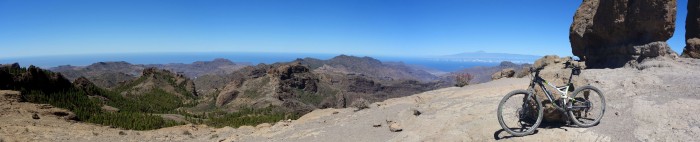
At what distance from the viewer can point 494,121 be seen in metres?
12.6

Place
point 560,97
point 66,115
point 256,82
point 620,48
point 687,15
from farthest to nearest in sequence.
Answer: point 256,82 < point 66,115 < point 687,15 < point 620,48 < point 560,97

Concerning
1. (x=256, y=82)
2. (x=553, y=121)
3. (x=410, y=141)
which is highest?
(x=553, y=121)

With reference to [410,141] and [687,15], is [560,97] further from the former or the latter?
[687,15]

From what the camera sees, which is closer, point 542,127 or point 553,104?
point 553,104

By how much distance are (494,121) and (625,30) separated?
16.1 meters

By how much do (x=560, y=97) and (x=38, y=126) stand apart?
31.0 metres

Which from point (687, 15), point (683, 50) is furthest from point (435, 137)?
point (687, 15)

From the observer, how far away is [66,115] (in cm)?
3419

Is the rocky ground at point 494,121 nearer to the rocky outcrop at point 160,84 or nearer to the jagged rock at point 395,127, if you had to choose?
the jagged rock at point 395,127

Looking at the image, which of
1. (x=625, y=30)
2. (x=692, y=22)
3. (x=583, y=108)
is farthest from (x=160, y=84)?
(x=583, y=108)

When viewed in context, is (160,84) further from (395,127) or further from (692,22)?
(692,22)

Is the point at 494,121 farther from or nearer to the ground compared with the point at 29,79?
farther from the ground

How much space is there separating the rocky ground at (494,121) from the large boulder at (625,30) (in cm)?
273

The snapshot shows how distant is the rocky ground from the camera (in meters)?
10.4
